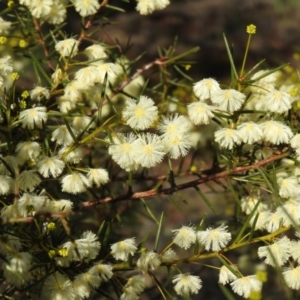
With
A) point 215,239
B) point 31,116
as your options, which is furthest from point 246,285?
point 31,116

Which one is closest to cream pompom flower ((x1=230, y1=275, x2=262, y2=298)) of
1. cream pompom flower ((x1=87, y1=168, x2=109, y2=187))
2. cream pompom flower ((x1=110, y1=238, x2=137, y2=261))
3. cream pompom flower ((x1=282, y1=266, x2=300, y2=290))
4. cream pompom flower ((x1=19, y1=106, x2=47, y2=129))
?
cream pompom flower ((x1=282, y1=266, x2=300, y2=290))

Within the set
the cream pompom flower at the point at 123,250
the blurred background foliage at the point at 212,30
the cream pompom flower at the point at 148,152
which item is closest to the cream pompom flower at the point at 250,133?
the cream pompom flower at the point at 148,152

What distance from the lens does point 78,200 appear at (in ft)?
4.86

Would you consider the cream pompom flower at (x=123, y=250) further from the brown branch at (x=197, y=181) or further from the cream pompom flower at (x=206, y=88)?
the cream pompom flower at (x=206, y=88)

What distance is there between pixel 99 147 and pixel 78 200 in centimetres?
36

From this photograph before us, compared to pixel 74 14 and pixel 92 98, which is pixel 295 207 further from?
pixel 74 14

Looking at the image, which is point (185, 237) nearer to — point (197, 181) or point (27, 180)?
point (197, 181)

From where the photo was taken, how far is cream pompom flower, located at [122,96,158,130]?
1.10 m

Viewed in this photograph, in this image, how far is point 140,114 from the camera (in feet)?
3.62

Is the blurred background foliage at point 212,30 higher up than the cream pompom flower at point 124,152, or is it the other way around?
the cream pompom flower at point 124,152

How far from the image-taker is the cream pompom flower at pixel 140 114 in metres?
1.10

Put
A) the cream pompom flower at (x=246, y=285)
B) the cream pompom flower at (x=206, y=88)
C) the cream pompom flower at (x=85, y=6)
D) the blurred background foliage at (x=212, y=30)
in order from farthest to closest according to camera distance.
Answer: the blurred background foliage at (x=212, y=30) < the cream pompom flower at (x=85, y=6) < the cream pompom flower at (x=206, y=88) < the cream pompom flower at (x=246, y=285)

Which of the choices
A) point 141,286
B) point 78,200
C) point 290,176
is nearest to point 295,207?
point 290,176

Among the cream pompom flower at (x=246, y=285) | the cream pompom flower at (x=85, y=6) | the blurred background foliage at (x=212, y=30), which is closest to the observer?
the cream pompom flower at (x=246, y=285)
